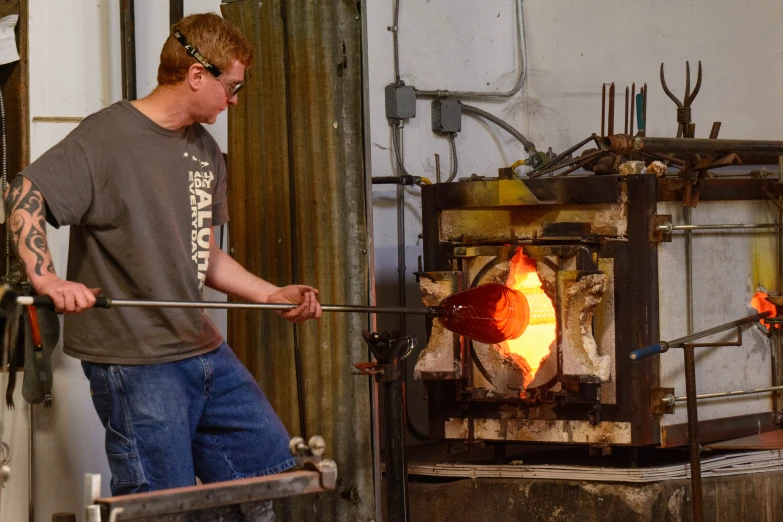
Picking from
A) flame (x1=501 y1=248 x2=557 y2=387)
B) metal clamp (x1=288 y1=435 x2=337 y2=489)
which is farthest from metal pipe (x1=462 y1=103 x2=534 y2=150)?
metal clamp (x1=288 y1=435 x2=337 y2=489)

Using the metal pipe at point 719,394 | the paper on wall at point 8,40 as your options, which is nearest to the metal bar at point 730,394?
the metal pipe at point 719,394

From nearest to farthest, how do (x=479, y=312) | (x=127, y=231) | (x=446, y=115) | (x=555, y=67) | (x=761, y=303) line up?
(x=127, y=231), (x=479, y=312), (x=761, y=303), (x=446, y=115), (x=555, y=67)

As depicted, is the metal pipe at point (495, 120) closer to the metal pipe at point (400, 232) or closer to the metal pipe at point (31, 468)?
the metal pipe at point (400, 232)

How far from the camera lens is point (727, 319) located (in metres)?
3.96

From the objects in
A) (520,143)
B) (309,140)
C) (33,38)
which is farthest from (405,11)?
(33,38)

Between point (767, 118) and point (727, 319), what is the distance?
1.50 metres

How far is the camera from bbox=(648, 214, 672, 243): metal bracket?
3680mm

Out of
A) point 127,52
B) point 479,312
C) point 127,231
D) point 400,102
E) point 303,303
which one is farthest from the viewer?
point 400,102

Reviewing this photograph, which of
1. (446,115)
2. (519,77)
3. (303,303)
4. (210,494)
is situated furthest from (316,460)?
(519,77)

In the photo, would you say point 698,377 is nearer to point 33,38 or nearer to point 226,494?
point 226,494

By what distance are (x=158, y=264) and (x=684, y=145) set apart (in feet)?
6.72

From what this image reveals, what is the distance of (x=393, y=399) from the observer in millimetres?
3074

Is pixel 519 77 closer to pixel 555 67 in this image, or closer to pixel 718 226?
pixel 555 67

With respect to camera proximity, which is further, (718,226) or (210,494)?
(718,226)
